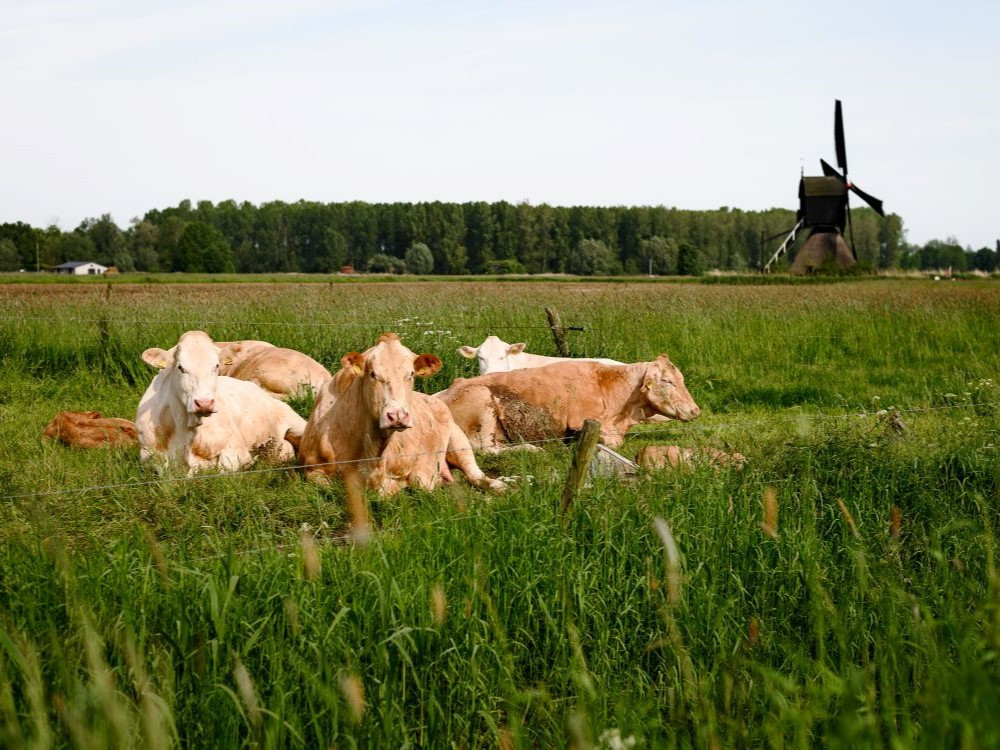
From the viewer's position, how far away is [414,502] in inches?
302

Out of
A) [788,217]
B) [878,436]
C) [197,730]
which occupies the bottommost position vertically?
[197,730]

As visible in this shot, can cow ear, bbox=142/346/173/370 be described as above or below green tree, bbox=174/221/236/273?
below

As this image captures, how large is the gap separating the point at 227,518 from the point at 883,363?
1273cm

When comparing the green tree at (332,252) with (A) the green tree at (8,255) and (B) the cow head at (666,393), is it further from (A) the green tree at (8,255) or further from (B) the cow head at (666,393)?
(B) the cow head at (666,393)

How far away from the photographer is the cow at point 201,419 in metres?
8.68

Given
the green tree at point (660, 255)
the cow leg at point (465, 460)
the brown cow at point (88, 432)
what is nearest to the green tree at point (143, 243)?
the green tree at point (660, 255)

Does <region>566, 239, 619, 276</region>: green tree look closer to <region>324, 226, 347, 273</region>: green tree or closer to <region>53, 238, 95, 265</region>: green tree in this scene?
<region>324, 226, 347, 273</region>: green tree

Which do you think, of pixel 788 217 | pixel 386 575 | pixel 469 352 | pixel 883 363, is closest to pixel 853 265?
pixel 883 363

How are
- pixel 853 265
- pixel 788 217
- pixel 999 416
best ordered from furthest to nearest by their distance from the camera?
pixel 788 217, pixel 853 265, pixel 999 416

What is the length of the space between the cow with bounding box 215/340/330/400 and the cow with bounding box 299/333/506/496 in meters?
3.15

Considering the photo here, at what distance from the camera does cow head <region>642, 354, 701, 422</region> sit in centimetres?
1147

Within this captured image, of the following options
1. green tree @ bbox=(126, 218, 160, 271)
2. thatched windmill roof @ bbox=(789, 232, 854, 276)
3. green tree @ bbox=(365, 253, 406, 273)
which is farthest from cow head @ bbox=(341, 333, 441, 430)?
green tree @ bbox=(126, 218, 160, 271)

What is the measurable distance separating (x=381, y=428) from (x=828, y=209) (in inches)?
2408

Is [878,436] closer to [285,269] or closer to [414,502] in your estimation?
[414,502]
